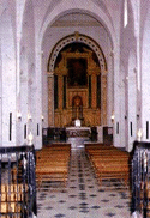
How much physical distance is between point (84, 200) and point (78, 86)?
80.5 feet

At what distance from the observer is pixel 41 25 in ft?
72.8

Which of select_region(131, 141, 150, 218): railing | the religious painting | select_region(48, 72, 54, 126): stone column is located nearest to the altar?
select_region(48, 72, 54, 126): stone column

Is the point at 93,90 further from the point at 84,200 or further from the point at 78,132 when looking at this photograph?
the point at 84,200

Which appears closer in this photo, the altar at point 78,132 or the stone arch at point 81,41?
the stone arch at point 81,41

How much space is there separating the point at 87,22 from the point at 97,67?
4456 mm

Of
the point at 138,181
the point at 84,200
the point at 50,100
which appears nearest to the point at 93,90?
the point at 50,100

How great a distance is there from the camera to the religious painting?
109ft

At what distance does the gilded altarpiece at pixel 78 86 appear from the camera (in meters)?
32.2

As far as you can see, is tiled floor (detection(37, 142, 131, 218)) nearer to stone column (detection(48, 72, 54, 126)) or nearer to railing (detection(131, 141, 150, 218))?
railing (detection(131, 141, 150, 218))

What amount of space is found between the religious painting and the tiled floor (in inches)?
828

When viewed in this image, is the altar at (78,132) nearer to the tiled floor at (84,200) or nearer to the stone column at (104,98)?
the stone column at (104,98)

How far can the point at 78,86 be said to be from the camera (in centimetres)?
3362

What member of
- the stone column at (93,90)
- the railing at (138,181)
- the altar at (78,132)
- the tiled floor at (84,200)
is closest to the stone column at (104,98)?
the altar at (78,132)

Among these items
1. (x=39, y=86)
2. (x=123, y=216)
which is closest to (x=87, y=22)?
(x=39, y=86)
